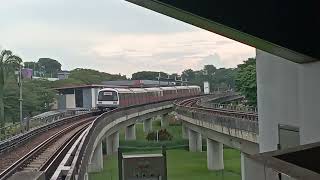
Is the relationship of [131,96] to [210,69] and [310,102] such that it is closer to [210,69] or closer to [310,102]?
[310,102]

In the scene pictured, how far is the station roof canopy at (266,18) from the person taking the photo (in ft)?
25.1

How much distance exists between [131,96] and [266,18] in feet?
187

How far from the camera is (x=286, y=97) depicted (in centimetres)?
994

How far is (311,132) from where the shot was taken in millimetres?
8547

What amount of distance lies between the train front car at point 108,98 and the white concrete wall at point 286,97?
44841 millimetres

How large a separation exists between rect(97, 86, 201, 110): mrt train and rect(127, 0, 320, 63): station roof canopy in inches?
1902

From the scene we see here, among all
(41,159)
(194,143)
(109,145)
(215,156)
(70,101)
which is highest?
(70,101)

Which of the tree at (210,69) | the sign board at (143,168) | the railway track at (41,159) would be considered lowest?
the railway track at (41,159)

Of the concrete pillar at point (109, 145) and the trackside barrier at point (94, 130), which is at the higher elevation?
the trackside barrier at point (94, 130)

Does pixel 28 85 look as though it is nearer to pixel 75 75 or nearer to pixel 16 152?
pixel 16 152

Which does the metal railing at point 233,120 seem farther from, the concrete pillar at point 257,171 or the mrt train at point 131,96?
the mrt train at point 131,96

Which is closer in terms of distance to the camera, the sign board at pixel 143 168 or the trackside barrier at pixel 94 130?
the sign board at pixel 143 168

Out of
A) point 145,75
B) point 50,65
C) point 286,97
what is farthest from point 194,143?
point 145,75

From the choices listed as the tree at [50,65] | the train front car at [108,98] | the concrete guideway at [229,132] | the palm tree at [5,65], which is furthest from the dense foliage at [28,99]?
the tree at [50,65]
